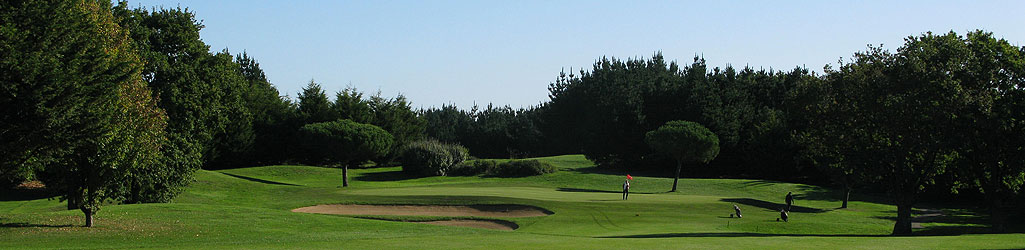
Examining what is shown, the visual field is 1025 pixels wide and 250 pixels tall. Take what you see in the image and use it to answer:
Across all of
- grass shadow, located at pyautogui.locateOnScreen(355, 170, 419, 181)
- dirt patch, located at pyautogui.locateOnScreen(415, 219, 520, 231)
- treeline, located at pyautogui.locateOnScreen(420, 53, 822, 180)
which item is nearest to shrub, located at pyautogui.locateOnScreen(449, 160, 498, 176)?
grass shadow, located at pyautogui.locateOnScreen(355, 170, 419, 181)

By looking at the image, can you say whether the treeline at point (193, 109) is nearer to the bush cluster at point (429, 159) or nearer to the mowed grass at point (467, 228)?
the mowed grass at point (467, 228)

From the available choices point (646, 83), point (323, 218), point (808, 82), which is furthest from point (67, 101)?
point (646, 83)

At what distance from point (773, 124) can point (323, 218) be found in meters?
47.1

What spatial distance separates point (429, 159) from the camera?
6375 centimetres

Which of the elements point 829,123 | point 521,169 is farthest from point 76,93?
point 521,169

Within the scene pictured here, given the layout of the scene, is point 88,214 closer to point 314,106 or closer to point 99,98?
point 99,98

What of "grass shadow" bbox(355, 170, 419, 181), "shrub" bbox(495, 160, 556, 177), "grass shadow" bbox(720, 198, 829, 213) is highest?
"shrub" bbox(495, 160, 556, 177)

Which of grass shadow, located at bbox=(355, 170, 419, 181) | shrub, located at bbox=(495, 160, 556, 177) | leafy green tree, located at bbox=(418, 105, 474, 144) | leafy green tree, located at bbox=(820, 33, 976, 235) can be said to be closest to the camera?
leafy green tree, located at bbox=(820, 33, 976, 235)

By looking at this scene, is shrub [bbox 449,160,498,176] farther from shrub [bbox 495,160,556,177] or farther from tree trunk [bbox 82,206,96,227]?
tree trunk [bbox 82,206,96,227]

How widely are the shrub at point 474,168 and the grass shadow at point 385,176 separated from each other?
3.78 meters

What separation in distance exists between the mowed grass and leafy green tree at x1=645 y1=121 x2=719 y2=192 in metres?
2.55

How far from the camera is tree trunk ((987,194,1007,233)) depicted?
98.7 ft

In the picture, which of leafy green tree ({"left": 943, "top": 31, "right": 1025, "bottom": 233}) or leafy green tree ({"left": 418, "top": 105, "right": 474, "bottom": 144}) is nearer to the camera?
leafy green tree ({"left": 943, "top": 31, "right": 1025, "bottom": 233})

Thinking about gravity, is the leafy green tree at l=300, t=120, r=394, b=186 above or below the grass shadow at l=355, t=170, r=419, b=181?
above
